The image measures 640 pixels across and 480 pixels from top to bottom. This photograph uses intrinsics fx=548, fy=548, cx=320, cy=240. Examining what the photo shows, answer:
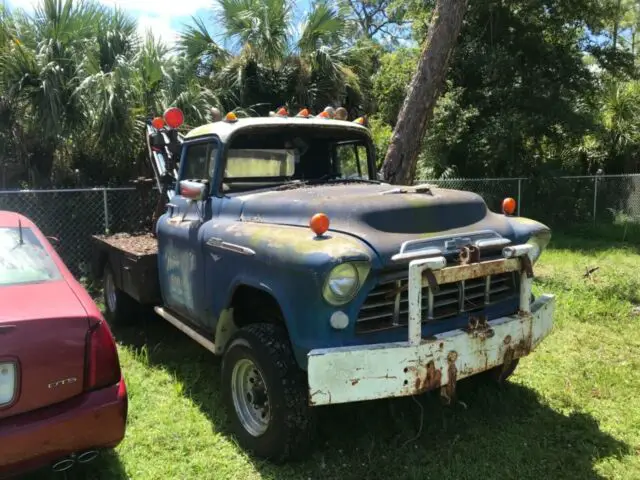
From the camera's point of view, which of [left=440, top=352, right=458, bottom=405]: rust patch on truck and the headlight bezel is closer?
the headlight bezel

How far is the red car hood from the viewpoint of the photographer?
2.58 metres

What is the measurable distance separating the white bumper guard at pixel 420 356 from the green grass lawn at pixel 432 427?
617 mm

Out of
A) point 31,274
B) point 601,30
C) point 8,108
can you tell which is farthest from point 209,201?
point 601,30

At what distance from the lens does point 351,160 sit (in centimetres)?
514

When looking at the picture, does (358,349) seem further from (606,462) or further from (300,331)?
(606,462)

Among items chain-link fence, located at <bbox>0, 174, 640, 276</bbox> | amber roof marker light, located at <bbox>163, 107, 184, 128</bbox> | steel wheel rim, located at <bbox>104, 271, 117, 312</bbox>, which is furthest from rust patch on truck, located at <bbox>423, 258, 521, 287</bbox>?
chain-link fence, located at <bbox>0, 174, 640, 276</bbox>

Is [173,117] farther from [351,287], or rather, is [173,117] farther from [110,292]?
[351,287]

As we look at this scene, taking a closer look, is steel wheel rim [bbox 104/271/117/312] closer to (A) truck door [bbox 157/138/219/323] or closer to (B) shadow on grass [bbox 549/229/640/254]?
(A) truck door [bbox 157/138/219/323]

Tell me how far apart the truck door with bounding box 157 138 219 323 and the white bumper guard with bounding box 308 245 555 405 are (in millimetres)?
1506

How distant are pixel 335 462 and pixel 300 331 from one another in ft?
3.23

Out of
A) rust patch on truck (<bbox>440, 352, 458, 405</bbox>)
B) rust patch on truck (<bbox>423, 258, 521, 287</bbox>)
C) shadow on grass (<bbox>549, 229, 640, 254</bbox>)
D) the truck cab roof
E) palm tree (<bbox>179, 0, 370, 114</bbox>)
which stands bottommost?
shadow on grass (<bbox>549, 229, 640, 254</bbox>)

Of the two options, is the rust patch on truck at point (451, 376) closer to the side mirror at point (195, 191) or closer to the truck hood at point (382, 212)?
the truck hood at point (382, 212)

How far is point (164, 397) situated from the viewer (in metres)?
4.34

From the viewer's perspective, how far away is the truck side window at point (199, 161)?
4387 mm
